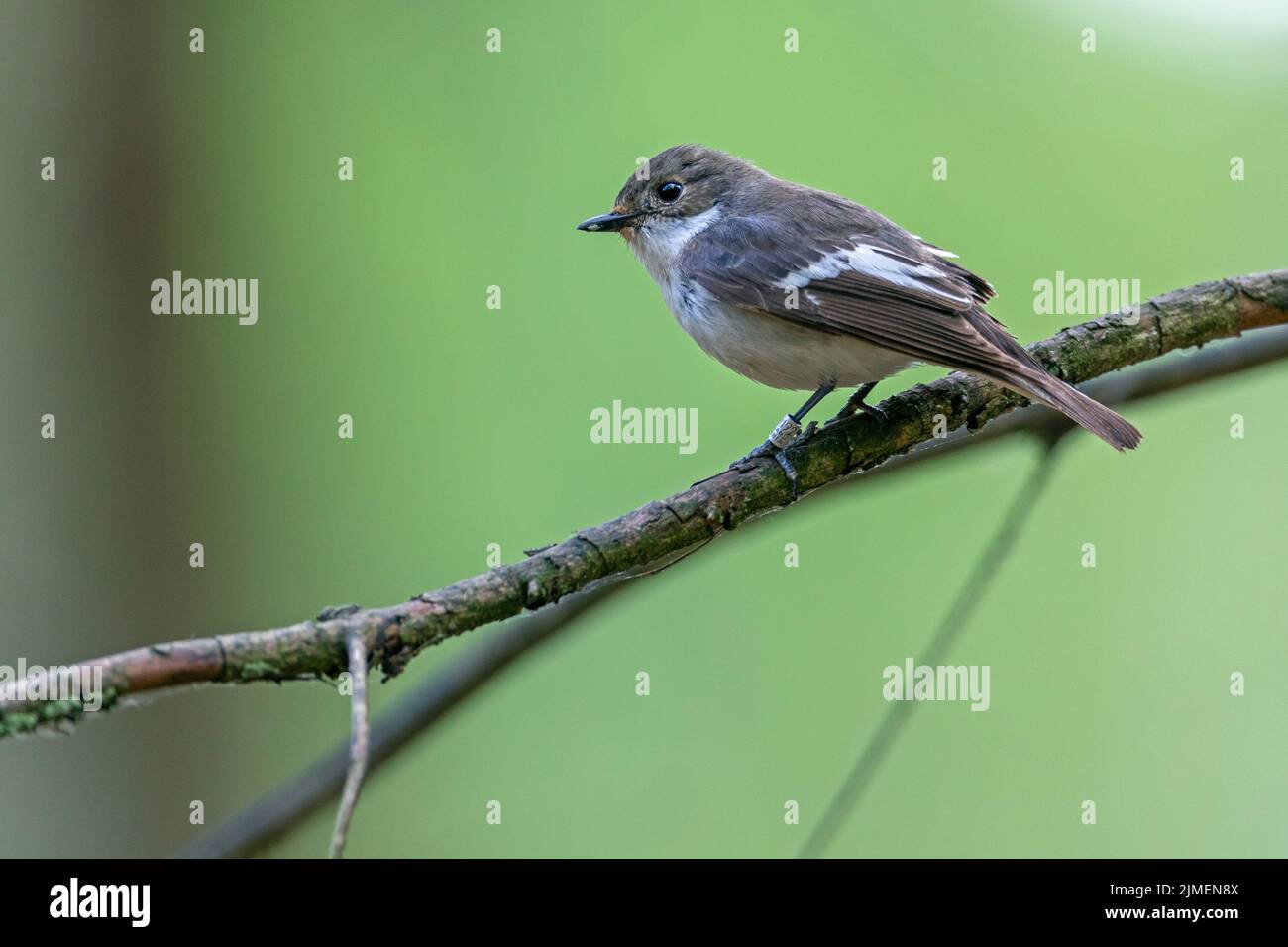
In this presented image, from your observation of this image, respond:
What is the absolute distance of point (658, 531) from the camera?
9.53ft

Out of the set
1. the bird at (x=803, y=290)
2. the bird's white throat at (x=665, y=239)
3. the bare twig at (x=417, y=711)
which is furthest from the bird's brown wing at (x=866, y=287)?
the bare twig at (x=417, y=711)

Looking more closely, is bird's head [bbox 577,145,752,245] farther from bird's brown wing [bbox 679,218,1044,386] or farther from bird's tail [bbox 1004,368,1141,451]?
bird's tail [bbox 1004,368,1141,451]

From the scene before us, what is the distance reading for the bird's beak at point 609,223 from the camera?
4.76m

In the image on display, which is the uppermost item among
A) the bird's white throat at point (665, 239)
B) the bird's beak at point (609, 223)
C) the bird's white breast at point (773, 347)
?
the bird's beak at point (609, 223)

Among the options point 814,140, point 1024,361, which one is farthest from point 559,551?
point 814,140

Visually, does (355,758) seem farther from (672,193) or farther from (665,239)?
(672,193)

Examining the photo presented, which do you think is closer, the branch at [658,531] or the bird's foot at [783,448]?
the branch at [658,531]

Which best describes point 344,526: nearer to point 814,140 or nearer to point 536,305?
point 536,305

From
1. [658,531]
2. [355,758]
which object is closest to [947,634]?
[658,531]

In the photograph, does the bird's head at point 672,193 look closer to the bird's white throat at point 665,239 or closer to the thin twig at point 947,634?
the bird's white throat at point 665,239

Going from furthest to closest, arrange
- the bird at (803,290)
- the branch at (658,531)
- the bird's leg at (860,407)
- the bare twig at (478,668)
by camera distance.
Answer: the bird's leg at (860,407) < the bird at (803,290) < the bare twig at (478,668) < the branch at (658,531)

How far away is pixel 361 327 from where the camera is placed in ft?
24.3

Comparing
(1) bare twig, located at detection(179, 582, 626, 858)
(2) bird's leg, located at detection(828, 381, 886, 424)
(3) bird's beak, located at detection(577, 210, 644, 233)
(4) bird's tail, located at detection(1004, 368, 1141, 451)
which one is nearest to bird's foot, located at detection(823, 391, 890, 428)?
(2) bird's leg, located at detection(828, 381, 886, 424)

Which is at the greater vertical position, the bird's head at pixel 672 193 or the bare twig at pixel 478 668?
the bird's head at pixel 672 193
